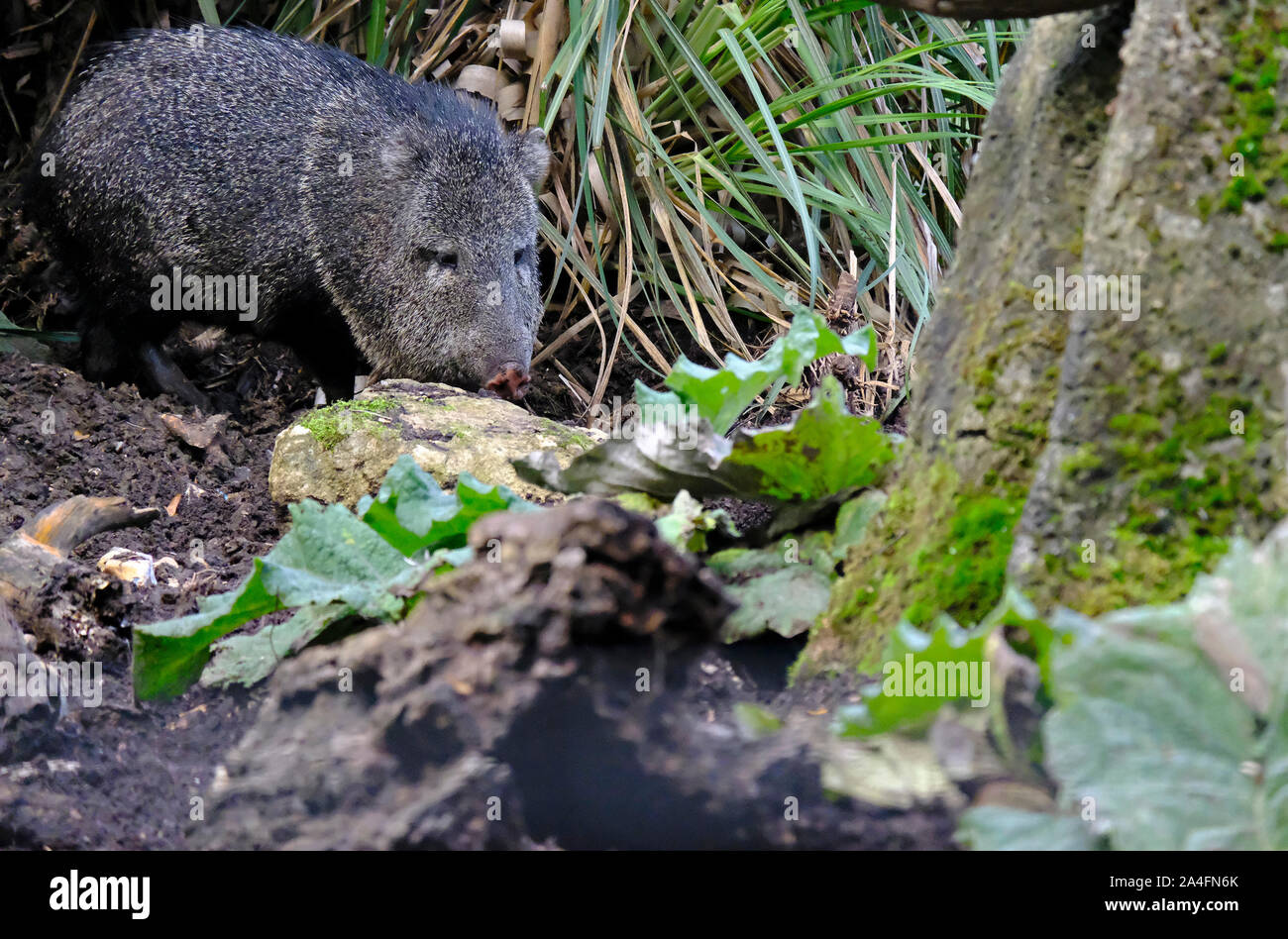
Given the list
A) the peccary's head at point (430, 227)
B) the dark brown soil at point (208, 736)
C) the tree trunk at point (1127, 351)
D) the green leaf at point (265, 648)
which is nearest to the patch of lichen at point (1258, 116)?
the tree trunk at point (1127, 351)

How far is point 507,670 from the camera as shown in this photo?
1.01 m

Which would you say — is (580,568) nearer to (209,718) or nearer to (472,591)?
(472,591)

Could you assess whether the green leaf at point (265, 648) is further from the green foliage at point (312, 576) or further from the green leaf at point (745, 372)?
the green leaf at point (745, 372)

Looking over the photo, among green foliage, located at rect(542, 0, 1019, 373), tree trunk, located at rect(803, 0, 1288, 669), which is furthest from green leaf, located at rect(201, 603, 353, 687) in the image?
green foliage, located at rect(542, 0, 1019, 373)

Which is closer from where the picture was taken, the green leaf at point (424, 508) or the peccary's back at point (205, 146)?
the green leaf at point (424, 508)

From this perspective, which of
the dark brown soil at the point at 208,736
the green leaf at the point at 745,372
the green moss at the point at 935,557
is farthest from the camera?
the green leaf at the point at 745,372

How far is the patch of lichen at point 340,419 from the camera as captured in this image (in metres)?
3.00

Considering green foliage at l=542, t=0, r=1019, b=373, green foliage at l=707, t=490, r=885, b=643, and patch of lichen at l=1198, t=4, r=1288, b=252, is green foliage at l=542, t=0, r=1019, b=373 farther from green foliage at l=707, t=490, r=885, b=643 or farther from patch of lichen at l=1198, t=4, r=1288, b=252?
patch of lichen at l=1198, t=4, r=1288, b=252

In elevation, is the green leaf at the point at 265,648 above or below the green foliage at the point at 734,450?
below

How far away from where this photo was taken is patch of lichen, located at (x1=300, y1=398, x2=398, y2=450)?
3.00 metres

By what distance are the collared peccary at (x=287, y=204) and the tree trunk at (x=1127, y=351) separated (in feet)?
10.2

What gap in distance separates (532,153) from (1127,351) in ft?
11.8

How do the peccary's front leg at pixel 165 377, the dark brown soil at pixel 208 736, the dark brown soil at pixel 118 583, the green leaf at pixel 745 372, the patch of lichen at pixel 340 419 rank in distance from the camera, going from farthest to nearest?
the peccary's front leg at pixel 165 377, the patch of lichen at pixel 340 419, the green leaf at pixel 745 372, the dark brown soil at pixel 118 583, the dark brown soil at pixel 208 736
